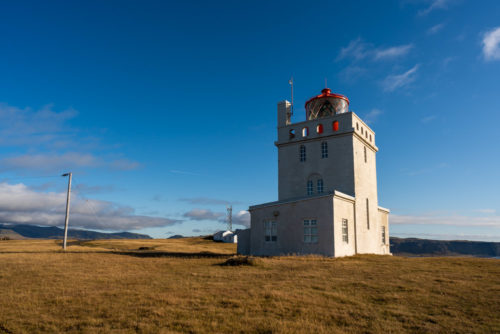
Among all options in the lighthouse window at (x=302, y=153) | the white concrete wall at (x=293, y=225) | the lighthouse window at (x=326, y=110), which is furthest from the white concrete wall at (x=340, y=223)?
the lighthouse window at (x=326, y=110)

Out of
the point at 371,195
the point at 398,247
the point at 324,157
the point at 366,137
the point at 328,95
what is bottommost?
the point at 398,247

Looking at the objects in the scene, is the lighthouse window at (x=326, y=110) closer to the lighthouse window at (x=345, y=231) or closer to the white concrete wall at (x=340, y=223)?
the white concrete wall at (x=340, y=223)

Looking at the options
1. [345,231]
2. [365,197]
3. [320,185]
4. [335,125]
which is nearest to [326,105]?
[335,125]

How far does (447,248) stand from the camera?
173 metres

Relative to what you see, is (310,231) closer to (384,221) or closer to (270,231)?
(270,231)

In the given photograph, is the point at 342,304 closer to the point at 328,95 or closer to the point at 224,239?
the point at 328,95

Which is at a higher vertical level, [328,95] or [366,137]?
[328,95]

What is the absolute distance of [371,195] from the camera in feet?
108

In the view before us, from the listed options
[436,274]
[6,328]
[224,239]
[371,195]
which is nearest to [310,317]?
[6,328]

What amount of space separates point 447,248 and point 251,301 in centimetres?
19220

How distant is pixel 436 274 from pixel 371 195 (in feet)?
54.7

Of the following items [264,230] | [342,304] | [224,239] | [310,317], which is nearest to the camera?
[310,317]

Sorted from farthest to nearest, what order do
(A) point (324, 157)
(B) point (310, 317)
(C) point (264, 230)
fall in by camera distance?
(A) point (324, 157), (C) point (264, 230), (B) point (310, 317)

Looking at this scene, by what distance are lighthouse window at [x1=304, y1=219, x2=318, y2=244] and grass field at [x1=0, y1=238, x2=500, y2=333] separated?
293 inches
